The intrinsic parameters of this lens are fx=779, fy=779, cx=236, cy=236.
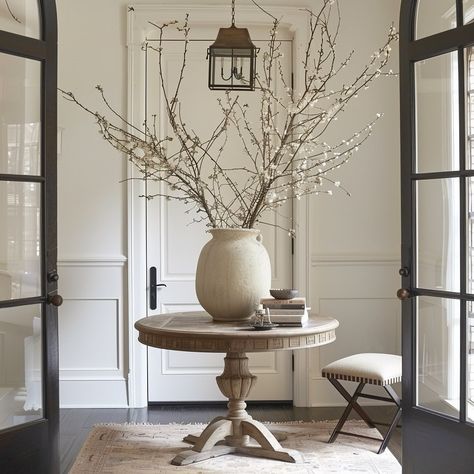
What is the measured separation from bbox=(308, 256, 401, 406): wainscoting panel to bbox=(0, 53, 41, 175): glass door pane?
2586 millimetres

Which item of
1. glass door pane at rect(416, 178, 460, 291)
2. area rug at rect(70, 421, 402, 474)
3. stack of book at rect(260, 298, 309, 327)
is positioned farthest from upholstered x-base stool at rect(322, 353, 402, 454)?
glass door pane at rect(416, 178, 460, 291)

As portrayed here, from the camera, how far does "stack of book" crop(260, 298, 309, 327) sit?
155 inches

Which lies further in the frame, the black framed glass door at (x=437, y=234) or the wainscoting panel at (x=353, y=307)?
the wainscoting panel at (x=353, y=307)

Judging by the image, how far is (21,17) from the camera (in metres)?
3.42

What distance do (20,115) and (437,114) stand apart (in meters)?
1.86

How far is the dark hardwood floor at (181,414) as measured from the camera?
5.05 m

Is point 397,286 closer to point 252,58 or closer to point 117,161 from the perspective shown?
point 117,161

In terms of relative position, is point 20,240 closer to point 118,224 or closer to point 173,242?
point 118,224

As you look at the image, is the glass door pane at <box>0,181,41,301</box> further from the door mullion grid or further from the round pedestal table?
the door mullion grid

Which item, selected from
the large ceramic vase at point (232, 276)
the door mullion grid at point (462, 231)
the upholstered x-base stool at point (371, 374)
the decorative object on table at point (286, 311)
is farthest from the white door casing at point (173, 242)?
the door mullion grid at point (462, 231)

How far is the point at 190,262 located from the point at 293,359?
1.01m

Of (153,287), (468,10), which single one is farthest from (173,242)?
(468,10)

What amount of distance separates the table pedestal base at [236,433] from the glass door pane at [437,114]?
1448mm

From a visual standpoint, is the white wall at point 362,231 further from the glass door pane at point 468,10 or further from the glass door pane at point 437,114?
the glass door pane at point 468,10
